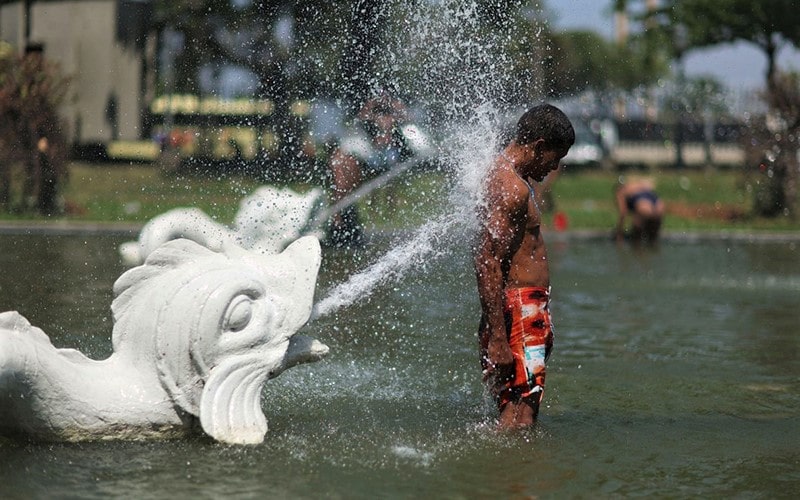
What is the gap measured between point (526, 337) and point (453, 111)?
1.79m

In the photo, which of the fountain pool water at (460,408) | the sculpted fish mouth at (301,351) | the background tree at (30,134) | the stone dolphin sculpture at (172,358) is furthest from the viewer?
the background tree at (30,134)

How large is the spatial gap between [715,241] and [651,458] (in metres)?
12.7

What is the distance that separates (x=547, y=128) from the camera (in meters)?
5.39

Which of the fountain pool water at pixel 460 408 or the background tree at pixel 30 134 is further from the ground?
→ the background tree at pixel 30 134

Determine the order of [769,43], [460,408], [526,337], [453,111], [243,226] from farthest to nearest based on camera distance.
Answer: [769,43] < [453,111] < [460,408] < [243,226] < [526,337]

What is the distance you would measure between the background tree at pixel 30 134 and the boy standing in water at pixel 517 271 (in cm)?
1195

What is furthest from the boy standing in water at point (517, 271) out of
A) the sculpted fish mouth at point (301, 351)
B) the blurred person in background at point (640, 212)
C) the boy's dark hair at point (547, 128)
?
the blurred person in background at point (640, 212)

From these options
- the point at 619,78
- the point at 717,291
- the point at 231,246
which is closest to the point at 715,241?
the point at 717,291

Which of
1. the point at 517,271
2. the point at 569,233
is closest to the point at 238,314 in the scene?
the point at 517,271

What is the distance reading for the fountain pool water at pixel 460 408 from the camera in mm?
4617

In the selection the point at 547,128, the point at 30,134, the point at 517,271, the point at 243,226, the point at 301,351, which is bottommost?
the point at 301,351

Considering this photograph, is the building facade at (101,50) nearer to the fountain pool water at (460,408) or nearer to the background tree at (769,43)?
the background tree at (769,43)

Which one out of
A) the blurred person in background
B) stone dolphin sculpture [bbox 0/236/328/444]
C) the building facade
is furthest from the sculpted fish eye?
the building facade

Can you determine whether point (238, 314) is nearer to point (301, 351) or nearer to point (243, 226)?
point (301, 351)
